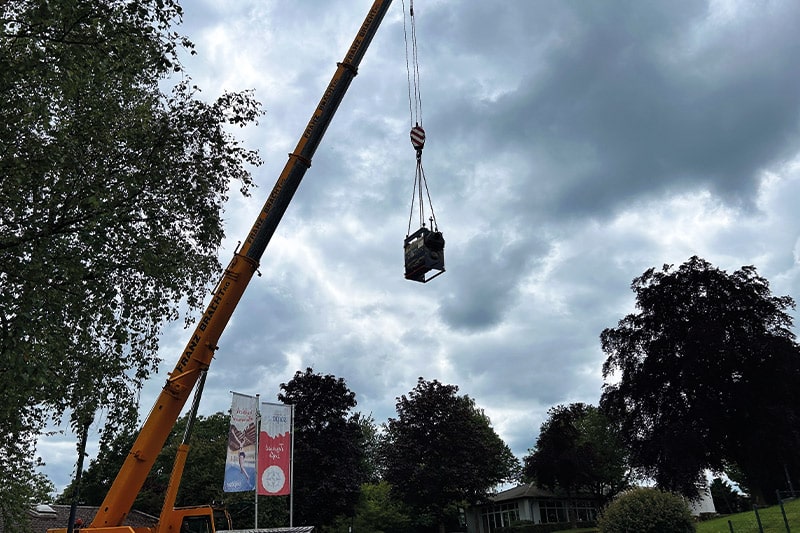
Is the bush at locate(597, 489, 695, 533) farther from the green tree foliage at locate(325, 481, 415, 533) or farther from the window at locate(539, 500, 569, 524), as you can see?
the window at locate(539, 500, 569, 524)

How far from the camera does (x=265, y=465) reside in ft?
81.3

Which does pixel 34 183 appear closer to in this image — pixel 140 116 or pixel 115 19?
pixel 140 116

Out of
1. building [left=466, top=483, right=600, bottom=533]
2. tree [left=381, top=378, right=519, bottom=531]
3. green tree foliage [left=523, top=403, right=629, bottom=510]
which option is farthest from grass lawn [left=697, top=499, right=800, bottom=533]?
building [left=466, top=483, right=600, bottom=533]

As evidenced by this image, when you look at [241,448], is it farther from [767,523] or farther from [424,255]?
[767,523]

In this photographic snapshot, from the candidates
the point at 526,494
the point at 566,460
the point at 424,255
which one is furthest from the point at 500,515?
the point at 424,255

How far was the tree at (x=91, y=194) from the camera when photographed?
864cm

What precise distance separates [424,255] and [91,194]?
24.6 feet

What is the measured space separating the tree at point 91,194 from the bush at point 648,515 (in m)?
21.6

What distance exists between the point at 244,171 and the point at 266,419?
52.8 ft

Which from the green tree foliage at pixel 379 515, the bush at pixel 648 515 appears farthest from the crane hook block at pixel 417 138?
the green tree foliage at pixel 379 515

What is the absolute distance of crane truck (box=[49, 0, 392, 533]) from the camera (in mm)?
12781

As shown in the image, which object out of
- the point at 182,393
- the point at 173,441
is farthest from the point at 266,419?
the point at 173,441

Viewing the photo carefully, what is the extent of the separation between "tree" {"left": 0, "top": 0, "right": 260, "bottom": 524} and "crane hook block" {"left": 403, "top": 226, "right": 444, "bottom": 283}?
4607mm

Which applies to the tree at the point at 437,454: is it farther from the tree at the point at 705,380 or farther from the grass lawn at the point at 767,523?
the grass lawn at the point at 767,523
